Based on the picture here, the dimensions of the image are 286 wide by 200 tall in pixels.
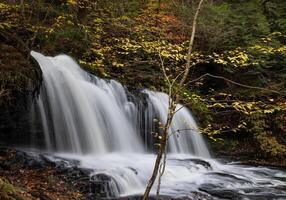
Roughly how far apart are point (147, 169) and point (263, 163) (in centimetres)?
459

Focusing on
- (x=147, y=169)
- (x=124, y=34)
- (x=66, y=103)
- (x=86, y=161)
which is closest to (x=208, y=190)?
(x=147, y=169)

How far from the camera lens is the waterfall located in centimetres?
938

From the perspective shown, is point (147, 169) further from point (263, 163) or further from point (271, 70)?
point (271, 70)

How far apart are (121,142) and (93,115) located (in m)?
1.01

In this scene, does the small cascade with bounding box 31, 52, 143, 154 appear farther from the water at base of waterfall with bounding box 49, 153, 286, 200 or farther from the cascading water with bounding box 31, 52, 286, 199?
the water at base of waterfall with bounding box 49, 153, 286, 200

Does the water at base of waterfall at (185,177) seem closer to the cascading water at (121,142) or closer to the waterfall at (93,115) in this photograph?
the cascading water at (121,142)

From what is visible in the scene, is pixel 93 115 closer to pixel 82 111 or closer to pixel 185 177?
pixel 82 111

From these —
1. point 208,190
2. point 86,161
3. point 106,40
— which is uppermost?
point 106,40

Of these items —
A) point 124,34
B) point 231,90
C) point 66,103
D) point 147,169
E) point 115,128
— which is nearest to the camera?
point 147,169

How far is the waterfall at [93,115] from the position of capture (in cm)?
938

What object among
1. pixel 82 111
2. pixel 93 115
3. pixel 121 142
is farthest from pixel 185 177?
pixel 82 111

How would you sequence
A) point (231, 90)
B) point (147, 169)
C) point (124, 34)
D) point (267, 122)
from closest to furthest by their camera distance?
point (147, 169), point (124, 34), point (267, 122), point (231, 90)

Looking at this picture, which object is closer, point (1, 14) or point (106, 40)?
point (1, 14)

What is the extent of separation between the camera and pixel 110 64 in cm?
1255
